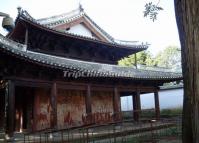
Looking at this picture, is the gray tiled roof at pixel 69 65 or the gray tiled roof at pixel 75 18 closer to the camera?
the gray tiled roof at pixel 69 65

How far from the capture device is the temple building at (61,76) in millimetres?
13142

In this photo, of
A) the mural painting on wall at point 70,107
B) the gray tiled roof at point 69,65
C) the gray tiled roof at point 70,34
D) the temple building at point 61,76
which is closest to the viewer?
the gray tiled roof at point 69,65

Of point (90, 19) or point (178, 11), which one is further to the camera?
point (90, 19)

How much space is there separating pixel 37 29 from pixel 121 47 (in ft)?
23.3

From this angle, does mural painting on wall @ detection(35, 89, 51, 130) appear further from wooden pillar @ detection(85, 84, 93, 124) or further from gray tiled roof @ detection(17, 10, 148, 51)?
gray tiled roof @ detection(17, 10, 148, 51)

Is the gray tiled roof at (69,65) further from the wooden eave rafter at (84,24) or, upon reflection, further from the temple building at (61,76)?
the wooden eave rafter at (84,24)

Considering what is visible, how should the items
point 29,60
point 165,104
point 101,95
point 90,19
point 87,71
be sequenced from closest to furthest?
point 29,60, point 87,71, point 101,95, point 90,19, point 165,104

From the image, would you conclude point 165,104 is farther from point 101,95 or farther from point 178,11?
point 178,11

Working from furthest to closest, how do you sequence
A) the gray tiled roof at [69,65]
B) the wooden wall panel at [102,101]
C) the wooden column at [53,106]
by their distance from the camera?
the wooden wall panel at [102,101] → the wooden column at [53,106] → the gray tiled roof at [69,65]

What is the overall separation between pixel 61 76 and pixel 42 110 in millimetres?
2431

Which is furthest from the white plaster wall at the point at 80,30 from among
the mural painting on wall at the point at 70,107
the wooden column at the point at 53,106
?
the wooden column at the point at 53,106

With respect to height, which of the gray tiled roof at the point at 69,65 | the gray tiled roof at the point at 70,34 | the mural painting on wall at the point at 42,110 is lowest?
the mural painting on wall at the point at 42,110

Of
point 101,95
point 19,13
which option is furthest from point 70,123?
point 19,13

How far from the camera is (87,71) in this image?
50.5 feet
